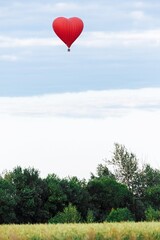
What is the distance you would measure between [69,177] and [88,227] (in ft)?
134

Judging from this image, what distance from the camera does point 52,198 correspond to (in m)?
63.2

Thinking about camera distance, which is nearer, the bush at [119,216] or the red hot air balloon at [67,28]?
the red hot air balloon at [67,28]

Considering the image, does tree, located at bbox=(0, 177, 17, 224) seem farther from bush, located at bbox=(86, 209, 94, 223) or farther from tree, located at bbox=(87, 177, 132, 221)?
tree, located at bbox=(87, 177, 132, 221)

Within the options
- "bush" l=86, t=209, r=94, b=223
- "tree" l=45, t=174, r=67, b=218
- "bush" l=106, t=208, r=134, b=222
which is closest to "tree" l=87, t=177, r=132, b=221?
"bush" l=86, t=209, r=94, b=223

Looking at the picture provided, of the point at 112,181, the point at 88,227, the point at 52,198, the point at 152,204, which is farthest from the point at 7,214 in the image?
the point at 88,227

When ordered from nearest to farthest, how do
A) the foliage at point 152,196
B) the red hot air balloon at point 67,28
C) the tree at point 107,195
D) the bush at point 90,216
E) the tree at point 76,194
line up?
1. the red hot air balloon at point 67,28
2. the bush at point 90,216
3. the tree at point 76,194
4. the tree at point 107,195
5. the foliage at point 152,196

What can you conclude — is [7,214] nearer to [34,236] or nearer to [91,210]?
[91,210]

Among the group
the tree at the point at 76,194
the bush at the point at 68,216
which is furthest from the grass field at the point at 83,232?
the tree at the point at 76,194

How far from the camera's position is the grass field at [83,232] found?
26422 millimetres

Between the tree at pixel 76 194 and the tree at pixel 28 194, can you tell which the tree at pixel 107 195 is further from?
the tree at pixel 28 194

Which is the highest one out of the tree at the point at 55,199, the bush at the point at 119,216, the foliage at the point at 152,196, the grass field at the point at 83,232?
the foliage at the point at 152,196

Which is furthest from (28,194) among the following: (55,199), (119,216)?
(119,216)

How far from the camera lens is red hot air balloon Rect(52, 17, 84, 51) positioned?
36125 millimetres

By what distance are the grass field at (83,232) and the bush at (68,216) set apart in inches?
A: 1240
